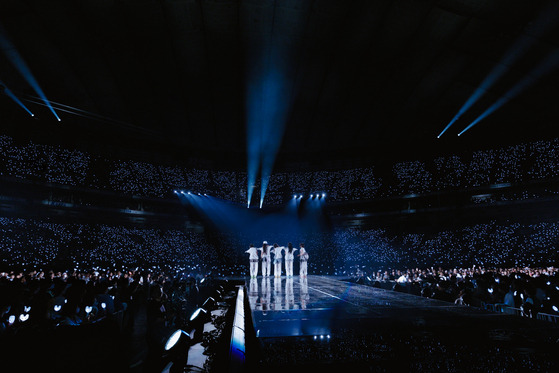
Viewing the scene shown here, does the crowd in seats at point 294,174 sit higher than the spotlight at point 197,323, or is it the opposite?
the crowd in seats at point 294,174

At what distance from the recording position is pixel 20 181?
18578 mm

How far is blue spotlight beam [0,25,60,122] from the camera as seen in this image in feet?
42.2

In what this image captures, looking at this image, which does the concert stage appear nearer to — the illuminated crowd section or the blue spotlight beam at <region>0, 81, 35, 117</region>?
the illuminated crowd section

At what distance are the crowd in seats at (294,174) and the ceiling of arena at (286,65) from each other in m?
1.41

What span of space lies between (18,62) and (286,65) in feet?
43.4

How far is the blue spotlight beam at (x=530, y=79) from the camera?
1375 centimetres

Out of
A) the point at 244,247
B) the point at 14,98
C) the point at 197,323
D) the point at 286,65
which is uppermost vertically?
the point at 286,65

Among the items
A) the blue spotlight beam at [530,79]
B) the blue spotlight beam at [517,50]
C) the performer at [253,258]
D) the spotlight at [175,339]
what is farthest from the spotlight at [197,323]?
the blue spotlight beam at [530,79]

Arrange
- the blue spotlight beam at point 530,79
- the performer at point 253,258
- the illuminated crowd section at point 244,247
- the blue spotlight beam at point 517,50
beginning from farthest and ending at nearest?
the illuminated crowd section at point 244,247, the performer at point 253,258, the blue spotlight beam at point 530,79, the blue spotlight beam at point 517,50

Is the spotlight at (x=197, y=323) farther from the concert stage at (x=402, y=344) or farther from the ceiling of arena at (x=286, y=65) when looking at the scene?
the ceiling of arena at (x=286, y=65)

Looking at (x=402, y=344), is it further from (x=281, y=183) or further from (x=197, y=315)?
(x=281, y=183)

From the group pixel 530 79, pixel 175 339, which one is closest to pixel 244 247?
pixel 530 79

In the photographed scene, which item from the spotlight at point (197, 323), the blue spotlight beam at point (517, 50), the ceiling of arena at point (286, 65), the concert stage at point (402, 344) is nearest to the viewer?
the concert stage at point (402, 344)

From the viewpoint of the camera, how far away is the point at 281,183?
27.6 meters
